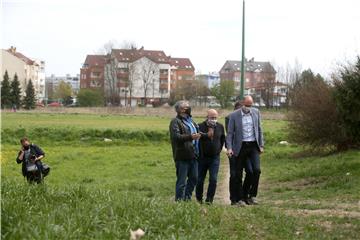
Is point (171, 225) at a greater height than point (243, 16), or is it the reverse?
point (243, 16)

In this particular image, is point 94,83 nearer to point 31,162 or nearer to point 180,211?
point 31,162

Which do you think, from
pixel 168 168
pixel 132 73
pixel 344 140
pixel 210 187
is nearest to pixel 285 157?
pixel 344 140

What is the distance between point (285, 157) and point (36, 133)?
1725 centimetres

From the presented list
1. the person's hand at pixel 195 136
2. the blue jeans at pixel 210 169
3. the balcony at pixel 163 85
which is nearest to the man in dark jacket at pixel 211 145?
the blue jeans at pixel 210 169

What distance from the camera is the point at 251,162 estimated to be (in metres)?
10.5

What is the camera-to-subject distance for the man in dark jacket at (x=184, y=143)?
993 centimetres

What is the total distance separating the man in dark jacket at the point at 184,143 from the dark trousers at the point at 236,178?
725 millimetres

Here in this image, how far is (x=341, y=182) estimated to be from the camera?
13812 mm

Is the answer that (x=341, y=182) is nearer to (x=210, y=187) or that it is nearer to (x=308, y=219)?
(x=210, y=187)

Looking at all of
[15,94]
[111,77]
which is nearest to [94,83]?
[111,77]

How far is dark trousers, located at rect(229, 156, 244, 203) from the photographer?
34.3 feet

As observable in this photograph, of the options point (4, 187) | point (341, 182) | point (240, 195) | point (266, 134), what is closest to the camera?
point (4, 187)

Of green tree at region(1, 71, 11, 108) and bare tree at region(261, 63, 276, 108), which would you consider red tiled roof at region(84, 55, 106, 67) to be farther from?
bare tree at region(261, 63, 276, 108)

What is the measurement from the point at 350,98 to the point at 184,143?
8.14 metres
